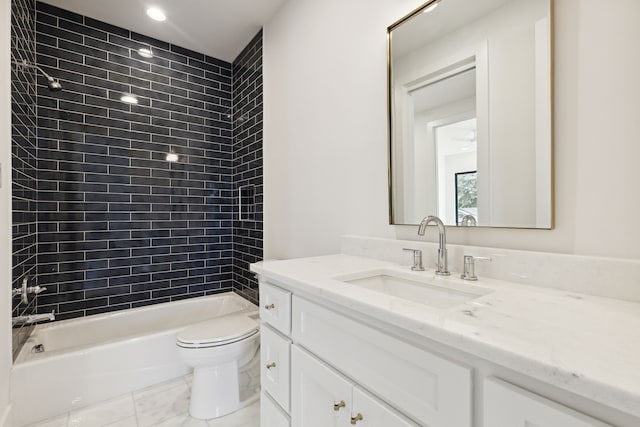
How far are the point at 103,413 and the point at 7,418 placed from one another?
42cm

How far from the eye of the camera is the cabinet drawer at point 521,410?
46 centimetres

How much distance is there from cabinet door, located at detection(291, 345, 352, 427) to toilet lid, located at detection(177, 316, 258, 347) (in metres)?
0.83

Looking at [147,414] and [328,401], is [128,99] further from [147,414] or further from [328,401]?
[328,401]

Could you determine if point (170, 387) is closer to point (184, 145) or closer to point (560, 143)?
point (184, 145)

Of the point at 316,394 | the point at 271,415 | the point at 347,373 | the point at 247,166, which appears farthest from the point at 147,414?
the point at 247,166

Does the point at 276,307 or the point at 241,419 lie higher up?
the point at 276,307

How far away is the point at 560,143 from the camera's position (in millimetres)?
938

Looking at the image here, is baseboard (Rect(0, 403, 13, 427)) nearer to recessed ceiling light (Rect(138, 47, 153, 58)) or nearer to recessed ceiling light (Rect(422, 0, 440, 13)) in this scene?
recessed ceiling light (Rect(138, 47, 153, 58))

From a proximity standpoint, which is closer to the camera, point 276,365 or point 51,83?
point 276,365

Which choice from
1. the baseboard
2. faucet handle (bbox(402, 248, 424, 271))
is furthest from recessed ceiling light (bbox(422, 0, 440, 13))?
the baseboard

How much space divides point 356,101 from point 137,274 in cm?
224

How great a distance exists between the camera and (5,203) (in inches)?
60.8

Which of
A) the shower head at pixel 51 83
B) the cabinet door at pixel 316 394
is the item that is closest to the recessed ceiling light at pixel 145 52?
the shower head at pixel 51 83

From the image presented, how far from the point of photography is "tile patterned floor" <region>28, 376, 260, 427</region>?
67.2 inches
